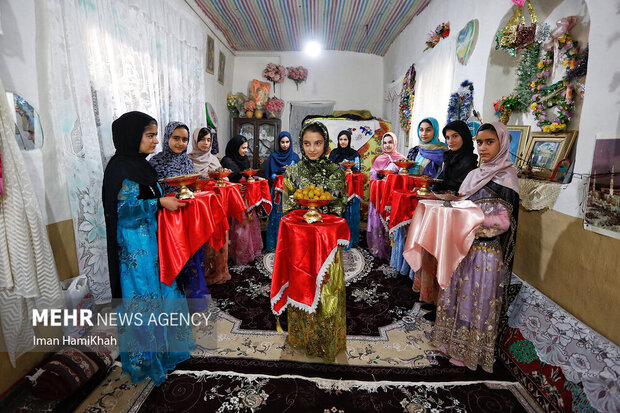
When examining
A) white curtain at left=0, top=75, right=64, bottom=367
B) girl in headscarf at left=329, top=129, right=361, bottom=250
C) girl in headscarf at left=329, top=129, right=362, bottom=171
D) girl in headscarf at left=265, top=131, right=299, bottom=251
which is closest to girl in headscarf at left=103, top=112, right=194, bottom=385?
white curtain at left=0, top=75, right=64, bottom=367

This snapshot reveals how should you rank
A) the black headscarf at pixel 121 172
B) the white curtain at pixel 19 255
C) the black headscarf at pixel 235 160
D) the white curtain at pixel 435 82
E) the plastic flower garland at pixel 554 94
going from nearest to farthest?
the white curtain at pixel 19 255
the black headscarf at pixel 121 172
the plastic flower garland at pixel 554 94
the white curtain at pixel 435 82
the black headscarf at pixel 235 160

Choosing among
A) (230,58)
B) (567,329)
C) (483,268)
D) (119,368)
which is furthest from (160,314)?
(230,58)

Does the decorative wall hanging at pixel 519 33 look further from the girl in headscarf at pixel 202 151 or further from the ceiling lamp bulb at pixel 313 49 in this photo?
the ceiling lamp bulb at pixel 313 49

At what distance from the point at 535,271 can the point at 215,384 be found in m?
3.12

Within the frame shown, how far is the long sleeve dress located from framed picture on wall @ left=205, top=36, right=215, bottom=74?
20.5ft

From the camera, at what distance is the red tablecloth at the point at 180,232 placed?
239 centimetres

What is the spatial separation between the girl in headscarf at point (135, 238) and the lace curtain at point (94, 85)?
3.20 feet

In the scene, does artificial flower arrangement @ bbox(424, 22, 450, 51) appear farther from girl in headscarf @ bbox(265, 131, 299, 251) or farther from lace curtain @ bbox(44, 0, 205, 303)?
lace curtain @ bbox(44, 0, 205, 303)

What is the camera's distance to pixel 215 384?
2.38m

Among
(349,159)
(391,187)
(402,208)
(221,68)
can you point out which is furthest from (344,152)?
(221,68)

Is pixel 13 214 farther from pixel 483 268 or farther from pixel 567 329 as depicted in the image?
pixel 567 329

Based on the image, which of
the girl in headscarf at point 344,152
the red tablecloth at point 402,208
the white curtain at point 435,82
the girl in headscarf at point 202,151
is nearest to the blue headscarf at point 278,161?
the girl in headscarf at point 344,152

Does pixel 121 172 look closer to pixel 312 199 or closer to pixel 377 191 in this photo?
pixel 312 199

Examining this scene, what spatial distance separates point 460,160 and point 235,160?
3.38m
